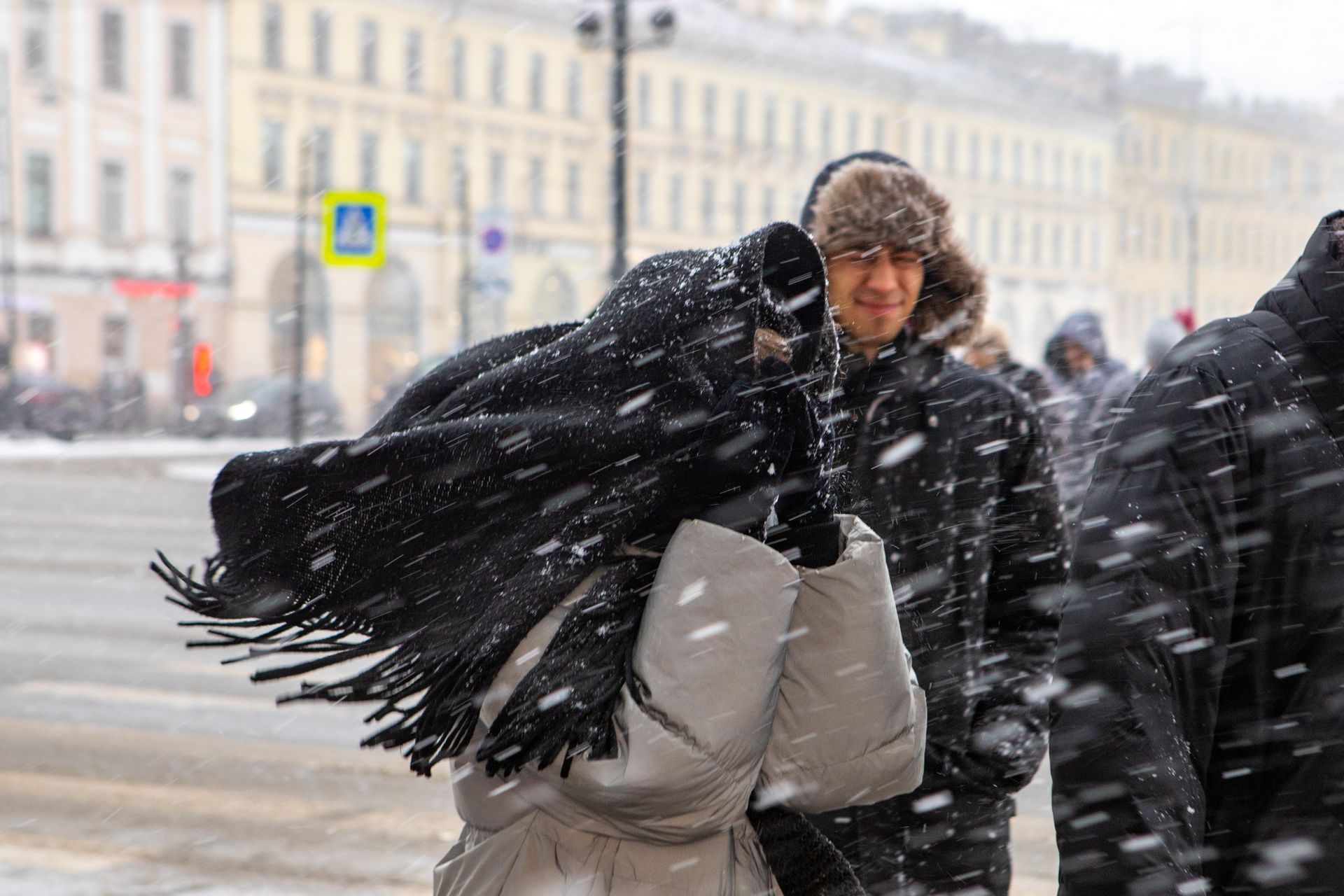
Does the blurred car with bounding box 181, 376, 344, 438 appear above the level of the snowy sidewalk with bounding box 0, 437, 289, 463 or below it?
above

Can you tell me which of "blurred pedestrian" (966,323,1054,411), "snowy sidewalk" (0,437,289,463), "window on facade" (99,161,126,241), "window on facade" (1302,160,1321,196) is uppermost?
"window on facade" (1302,160,1321,196)

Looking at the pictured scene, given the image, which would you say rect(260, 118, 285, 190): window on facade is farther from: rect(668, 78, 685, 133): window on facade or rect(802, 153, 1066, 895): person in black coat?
rect(802, 153, 1066, 895): person in black coat

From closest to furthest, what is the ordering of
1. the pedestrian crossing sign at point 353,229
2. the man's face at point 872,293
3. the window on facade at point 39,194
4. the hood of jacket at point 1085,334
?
the man's face at point 872,293 < the hood of jacket at point 1085,334 < the pedestrian crossing sign at point 353,229 < the window on facade at point 39,194

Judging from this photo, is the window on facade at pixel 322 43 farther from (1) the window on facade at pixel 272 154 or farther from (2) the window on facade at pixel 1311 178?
(2) the window on facade at pixel 1311 178

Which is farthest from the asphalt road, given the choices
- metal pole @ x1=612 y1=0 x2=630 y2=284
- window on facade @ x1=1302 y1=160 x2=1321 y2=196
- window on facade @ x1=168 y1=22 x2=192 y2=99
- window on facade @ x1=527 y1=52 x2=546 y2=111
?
window on facade @ x1=527 y1=52 x2=546 y2=111

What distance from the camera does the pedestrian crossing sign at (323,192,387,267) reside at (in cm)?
1864

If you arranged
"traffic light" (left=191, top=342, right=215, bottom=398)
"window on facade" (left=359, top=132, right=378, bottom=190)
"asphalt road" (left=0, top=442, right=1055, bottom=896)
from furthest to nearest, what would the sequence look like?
"window on facade" (left=359, top=132, right=378, bottom=190) < "traffic light" (left=191, top=342, right=215, bottom=398) < "asphalt road" (left=0, top=442, right=1055, bottom=896)

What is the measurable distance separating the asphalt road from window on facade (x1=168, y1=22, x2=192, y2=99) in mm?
40925

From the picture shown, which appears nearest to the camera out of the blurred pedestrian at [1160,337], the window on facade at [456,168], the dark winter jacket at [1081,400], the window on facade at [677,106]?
the dark winter jacket at [1081,400]

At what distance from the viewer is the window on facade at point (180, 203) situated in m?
48.7

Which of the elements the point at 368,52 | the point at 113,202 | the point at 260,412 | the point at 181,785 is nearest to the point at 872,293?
the point at 181,785

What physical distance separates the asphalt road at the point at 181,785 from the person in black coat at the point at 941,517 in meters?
2.05

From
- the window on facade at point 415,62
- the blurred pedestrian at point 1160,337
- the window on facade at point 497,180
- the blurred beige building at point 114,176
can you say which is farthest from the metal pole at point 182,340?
the blurred pedestrian at point 1160,337

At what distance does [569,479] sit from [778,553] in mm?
266
